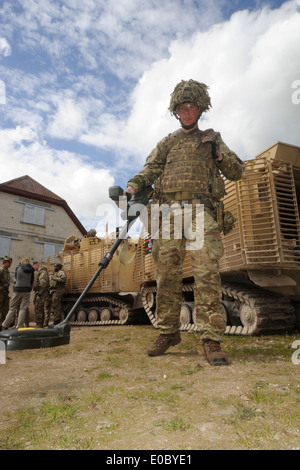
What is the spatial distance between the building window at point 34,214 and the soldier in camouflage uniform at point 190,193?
21091 mm

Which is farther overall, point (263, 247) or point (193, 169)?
point (263, 247)

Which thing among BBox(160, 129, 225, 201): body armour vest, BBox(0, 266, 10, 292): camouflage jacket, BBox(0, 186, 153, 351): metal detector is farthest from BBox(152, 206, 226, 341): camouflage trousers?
BBox(0, 266, 10, 292): camouflage jacket

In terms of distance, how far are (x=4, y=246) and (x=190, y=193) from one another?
20627mm

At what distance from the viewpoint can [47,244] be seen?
23297 mm

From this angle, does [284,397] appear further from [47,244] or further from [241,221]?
[47,244]

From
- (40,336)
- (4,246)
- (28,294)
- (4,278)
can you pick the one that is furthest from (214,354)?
(4,246)

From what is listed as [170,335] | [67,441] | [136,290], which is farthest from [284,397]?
[136,290]

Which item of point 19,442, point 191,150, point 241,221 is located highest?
point 191,150

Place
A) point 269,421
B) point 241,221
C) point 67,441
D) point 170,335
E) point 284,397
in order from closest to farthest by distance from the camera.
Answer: point 67,441, point 269,421, point 284,397, point 170,335, point 241,221

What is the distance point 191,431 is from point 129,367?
1511 mm

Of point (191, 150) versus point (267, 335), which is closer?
point (191, 150)

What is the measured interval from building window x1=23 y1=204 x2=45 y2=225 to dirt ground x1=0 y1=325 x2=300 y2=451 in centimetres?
2127

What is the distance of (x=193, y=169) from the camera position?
3.31 metres

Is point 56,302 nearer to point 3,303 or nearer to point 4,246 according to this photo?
point 3,303
